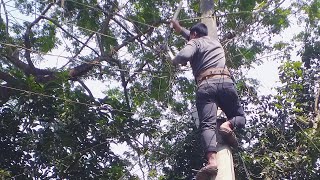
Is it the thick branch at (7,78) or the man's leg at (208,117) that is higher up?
the thick branch at (7,78)

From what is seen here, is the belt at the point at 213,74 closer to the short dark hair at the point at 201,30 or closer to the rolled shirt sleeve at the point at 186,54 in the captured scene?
the rolled shirt sleeve at the point at 186,54

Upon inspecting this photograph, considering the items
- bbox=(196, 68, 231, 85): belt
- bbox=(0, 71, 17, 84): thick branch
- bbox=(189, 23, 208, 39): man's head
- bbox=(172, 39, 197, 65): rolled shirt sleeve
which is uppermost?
bbox=(0, 71, 17, 84): thick branch

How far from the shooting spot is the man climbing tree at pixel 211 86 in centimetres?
432

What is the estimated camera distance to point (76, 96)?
7645mm

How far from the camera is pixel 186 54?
177 inches

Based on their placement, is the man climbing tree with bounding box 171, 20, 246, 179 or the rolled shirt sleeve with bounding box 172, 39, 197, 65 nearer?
the man climbing tree with bounding box 171, 20, 246, 179

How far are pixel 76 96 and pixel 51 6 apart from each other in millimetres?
2155

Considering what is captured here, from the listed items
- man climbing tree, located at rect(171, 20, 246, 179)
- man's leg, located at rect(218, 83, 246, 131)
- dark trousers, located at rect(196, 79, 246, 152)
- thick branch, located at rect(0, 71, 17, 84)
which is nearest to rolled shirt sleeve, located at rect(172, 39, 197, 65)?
man climbing tree, located at rect(171, 20, 246, 179)

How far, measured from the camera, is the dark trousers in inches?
168

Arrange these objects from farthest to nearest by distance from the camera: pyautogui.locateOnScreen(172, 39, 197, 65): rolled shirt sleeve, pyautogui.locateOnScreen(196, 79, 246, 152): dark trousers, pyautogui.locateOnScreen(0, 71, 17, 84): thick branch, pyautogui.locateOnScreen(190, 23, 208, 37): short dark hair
→ pyautogui.locateOnScreen(0, 71, 17, 84): thick branch < pyautogui.locateOnScreen(190, 23, 208, 37): short dark hair < pyautogui.locateOnScreen(172, 39, 197, 65): rolled shirt sleeve < pyautogui.locateOnScreen(196, 79, 246, 152): dark trousers

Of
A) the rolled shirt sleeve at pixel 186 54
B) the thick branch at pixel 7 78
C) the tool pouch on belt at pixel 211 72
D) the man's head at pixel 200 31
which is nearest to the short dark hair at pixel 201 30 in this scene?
the man's head at pixel 200 31

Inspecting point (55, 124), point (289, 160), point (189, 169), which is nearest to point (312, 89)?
point (289, 160)

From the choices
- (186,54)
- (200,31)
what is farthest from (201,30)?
(186,54)

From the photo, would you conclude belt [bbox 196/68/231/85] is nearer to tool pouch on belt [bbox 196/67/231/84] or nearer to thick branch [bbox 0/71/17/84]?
tool pouch on belt [bbox 196/67/231/84]
